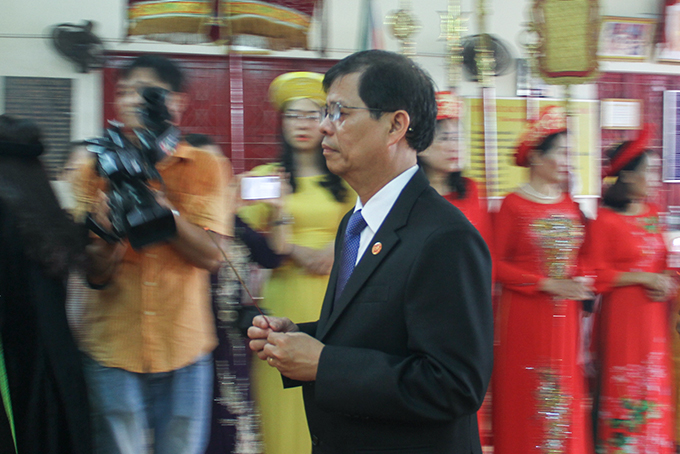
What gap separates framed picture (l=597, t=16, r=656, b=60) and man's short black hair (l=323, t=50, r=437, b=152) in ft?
11.1

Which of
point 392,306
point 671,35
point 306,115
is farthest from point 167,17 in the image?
point 671,35

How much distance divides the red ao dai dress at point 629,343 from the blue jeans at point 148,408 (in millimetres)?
1952

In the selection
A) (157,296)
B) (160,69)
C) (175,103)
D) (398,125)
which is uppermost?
(160,69)

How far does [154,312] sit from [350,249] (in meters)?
0.83

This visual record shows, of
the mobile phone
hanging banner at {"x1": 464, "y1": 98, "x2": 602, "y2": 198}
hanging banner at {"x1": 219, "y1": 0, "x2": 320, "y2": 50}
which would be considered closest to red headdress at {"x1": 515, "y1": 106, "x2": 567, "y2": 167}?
hanging banner at {"x1": 464, "y1": 98, "x2": 602, "y2": 198}

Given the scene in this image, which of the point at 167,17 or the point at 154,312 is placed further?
the point at 167,17

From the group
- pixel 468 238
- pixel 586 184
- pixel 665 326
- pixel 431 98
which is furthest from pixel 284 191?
pixel 586 184

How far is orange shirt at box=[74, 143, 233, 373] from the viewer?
182 cm

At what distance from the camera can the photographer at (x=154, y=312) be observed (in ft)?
5.90

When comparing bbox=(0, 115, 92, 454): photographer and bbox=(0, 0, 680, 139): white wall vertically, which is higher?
bbox=(0, 0, 680, 139): white wall

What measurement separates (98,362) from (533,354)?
1.82 meters

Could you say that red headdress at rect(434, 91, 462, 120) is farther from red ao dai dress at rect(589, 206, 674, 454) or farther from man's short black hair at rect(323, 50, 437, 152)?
man's short black hair at rect(323, 50, 437, 152)

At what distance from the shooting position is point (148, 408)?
1850mm

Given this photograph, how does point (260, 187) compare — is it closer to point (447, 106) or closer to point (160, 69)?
point (160, 69)
